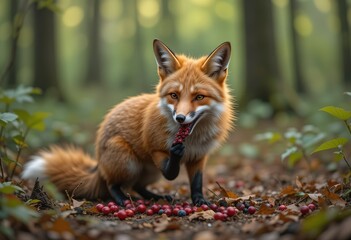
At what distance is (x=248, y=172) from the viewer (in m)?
7.85

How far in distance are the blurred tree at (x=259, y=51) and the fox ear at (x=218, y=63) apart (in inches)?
271

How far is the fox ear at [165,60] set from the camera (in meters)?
4.93

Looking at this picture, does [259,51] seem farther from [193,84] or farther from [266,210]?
[266,210]

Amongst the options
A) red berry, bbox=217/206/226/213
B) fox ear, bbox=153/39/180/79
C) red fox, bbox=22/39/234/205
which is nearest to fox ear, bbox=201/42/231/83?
red fox, bbox=22/39/234/205

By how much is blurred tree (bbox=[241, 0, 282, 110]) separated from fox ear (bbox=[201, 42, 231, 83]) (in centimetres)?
688

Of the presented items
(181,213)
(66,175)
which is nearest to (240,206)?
(181,213)

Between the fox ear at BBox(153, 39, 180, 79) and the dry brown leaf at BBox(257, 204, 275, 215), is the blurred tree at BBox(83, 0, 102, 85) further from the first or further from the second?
the dry brown leaf at BBox(257, 204, 275, 215)

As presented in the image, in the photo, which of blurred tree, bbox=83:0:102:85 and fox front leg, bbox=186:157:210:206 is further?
blurred tree, bbox=83:0:102:85

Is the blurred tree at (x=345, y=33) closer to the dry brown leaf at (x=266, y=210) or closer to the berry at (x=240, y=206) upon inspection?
the berry at (x=240, y=206)

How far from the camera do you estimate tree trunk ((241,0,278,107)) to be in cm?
1157

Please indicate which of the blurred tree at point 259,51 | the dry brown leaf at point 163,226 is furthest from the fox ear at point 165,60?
the blurred tree at point 259,51

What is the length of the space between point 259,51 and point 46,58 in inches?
321

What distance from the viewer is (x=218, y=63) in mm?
4895

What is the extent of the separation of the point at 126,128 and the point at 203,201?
1.51m
